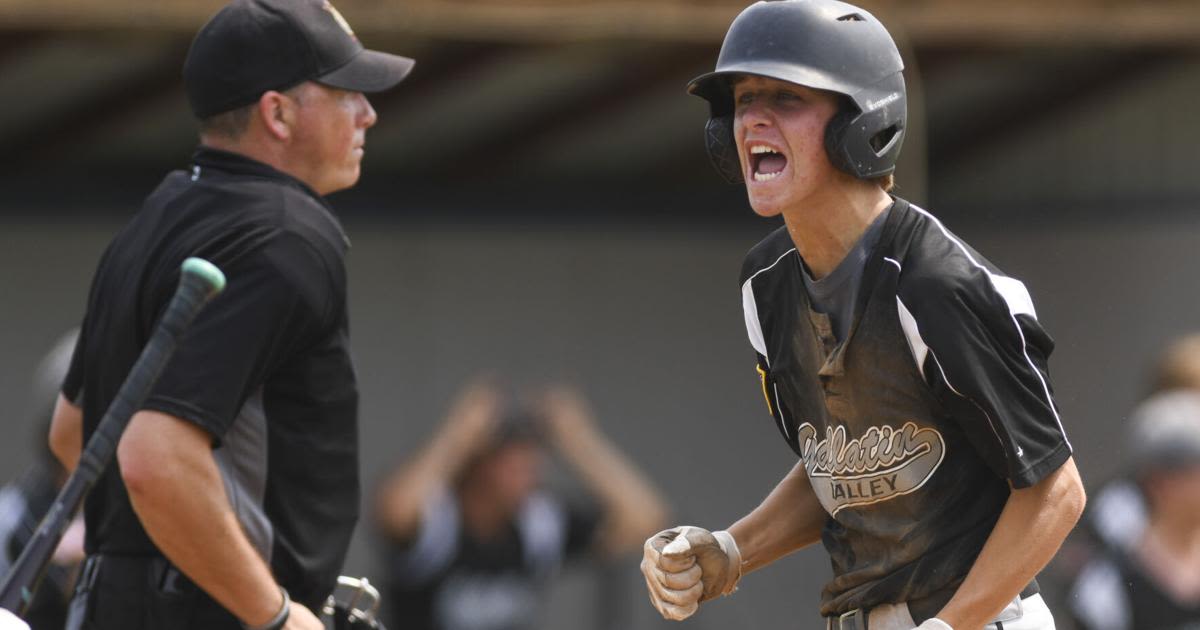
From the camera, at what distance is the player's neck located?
3080mm

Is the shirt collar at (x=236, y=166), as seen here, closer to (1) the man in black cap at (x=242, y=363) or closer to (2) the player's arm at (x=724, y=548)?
(1) the man in black cap at (x=242, y=363)

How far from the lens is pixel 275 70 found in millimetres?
3814

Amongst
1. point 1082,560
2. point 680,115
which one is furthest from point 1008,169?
point 1082,560

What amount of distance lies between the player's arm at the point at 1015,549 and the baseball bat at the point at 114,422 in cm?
120

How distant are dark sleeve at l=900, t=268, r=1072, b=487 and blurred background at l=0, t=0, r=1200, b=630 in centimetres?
511

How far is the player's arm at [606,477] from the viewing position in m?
8.64

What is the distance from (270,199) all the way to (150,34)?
14.1ft

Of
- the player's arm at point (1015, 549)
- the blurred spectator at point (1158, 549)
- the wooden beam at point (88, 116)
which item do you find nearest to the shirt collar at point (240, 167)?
the player's arm at point (1015, 549)

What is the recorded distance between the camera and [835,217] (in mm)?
3082

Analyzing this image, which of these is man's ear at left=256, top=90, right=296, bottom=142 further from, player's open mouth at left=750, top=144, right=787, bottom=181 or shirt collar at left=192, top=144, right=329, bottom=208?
player's open mouth at left=750, top=144, right=787, bottom=181

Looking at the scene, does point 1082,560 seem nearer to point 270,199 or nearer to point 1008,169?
point 270,199

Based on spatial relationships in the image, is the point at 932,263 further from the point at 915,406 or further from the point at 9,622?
the point at 9,622

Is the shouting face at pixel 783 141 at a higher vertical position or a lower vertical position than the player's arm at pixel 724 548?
higher

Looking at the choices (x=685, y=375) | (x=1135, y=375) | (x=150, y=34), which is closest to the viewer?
(x=150, y=34)
